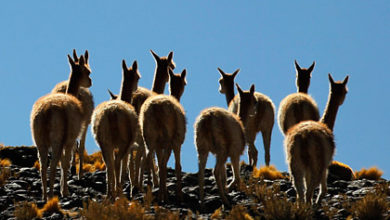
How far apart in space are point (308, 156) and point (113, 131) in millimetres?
3715

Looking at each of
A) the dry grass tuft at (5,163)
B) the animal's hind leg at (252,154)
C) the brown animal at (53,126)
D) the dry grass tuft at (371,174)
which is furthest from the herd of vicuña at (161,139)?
the dry grass tuft at (5,163)

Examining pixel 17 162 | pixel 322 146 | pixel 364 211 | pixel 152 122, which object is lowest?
pixel 364 211

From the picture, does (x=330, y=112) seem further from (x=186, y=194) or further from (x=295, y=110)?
(x=186, y=194)

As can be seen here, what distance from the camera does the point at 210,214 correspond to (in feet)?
47.8

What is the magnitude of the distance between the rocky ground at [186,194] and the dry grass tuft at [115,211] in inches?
39.3

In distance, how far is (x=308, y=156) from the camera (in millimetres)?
13867

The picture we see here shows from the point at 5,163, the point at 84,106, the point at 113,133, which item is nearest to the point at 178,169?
the point at 113,133

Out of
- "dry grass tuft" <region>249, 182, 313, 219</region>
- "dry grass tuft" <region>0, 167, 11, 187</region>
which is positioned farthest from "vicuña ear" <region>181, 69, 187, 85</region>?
"dry grass tuft" <region>249, 182, 313, 219</region>

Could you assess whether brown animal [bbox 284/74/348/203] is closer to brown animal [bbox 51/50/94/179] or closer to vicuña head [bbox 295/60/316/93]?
brown animal [bbox 51/50/94/179]

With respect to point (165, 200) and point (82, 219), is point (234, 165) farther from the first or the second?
point (82, 219)

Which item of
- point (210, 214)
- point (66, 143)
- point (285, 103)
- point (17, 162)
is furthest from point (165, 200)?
point (17, 162)

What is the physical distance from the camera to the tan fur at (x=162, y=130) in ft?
49.9

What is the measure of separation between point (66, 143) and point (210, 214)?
307 centimetres

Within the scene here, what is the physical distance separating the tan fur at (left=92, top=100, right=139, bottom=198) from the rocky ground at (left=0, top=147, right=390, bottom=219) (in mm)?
749
